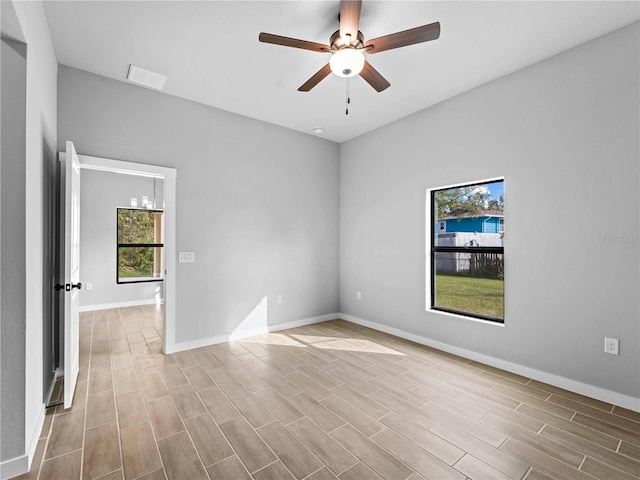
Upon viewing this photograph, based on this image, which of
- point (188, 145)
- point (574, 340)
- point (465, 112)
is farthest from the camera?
point (188, 145)

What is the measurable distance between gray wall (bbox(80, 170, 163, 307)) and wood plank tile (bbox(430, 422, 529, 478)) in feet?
20.3

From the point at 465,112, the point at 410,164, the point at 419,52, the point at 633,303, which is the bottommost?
the point at 633,303

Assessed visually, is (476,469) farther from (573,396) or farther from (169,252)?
(169,252)

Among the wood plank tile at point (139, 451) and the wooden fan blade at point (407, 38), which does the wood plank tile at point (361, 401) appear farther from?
the wooden fan blade at point (407, 38)

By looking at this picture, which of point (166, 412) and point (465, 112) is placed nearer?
point (166, 412)

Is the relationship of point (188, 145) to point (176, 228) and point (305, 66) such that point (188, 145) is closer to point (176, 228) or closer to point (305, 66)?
point (176, 228)

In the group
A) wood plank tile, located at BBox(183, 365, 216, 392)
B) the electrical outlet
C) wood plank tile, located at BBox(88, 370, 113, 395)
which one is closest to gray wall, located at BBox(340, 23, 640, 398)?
the electrical outlet

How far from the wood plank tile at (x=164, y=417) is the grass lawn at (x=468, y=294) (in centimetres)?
298

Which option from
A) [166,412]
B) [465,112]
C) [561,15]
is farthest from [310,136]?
[166,412]

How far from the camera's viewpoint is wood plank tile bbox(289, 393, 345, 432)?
224 centimetres

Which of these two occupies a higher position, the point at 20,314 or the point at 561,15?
the point at 561,15

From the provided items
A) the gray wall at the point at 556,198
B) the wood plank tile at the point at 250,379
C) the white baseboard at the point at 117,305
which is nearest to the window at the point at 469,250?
the gray wall at the point at 556,198

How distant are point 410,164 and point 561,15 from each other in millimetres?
1987

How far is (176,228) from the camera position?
3674mm
